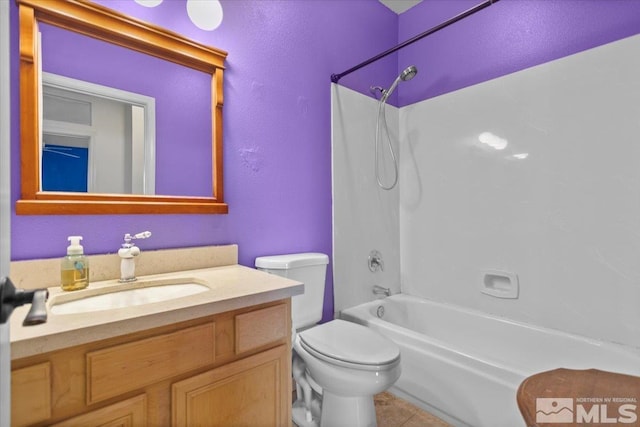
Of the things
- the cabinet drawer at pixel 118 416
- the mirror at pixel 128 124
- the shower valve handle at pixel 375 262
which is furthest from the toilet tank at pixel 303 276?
the cabinet drawer at pixel 118 416

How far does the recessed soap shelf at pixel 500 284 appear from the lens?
1904 millimetres

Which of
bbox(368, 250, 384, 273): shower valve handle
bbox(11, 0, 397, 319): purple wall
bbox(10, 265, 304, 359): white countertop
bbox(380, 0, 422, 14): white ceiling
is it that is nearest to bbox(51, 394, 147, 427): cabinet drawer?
bbox(10, 265, 304, 359): white countertop

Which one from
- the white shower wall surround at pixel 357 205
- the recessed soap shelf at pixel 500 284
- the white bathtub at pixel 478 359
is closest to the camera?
the white bathtub at pixel 478 359

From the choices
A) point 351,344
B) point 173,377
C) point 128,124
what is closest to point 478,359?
point 351,344

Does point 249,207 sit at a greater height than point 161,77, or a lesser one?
lesser

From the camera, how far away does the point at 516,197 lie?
6.19 feet

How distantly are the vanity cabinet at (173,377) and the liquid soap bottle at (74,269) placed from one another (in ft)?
1.37

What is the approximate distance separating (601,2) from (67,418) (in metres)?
2.80

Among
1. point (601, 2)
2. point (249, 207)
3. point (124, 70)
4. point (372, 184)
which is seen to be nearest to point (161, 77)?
point (124, 70)

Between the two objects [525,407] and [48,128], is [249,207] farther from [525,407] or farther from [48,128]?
[525,407]

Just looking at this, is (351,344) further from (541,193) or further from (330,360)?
(541,193)

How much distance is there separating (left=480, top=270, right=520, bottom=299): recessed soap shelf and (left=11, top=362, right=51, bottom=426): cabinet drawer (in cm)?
217

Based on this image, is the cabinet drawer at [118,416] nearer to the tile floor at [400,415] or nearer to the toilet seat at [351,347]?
the toilet seat at [351,347]

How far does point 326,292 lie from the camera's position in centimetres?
198
